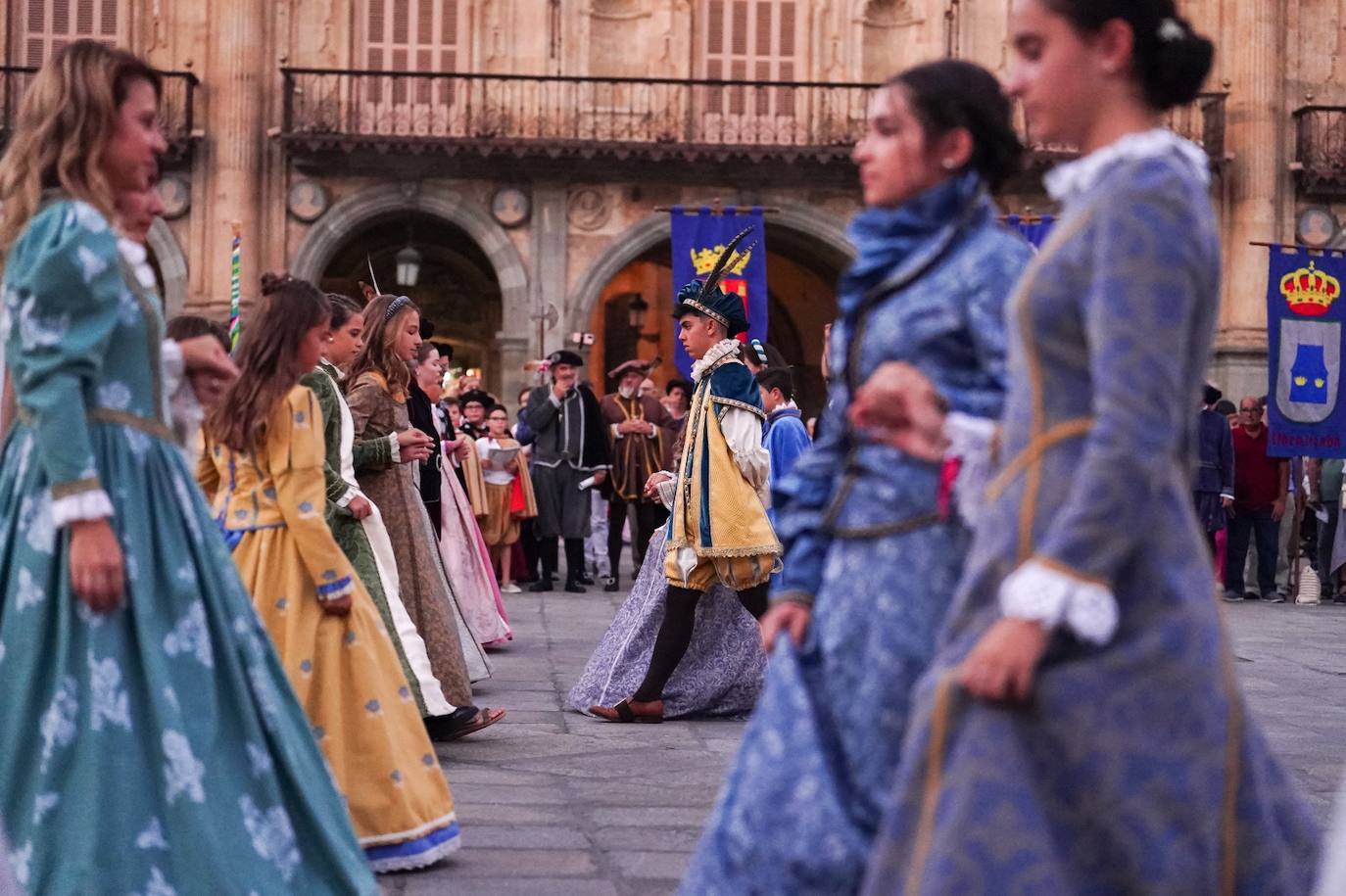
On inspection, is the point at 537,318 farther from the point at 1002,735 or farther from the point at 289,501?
the point at 1002,735

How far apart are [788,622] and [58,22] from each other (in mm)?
23415

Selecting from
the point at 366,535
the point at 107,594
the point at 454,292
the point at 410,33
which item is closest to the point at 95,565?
the point at 107,594

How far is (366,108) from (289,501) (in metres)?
19.5

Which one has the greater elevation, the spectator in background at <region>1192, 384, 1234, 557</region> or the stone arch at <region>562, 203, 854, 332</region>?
the stone arch at <region>562, 203, 854, 332</region>

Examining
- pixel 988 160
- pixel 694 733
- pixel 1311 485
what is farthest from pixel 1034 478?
pixel 1311 485

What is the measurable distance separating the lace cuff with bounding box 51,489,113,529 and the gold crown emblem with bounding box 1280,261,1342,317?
14768mm

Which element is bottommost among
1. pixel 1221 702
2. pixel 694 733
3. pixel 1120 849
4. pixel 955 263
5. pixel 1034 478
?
pixel 694 733

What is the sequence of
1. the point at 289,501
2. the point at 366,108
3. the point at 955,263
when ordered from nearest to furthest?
the point at 955,263 < the point at 289,501 < the point at 366,108

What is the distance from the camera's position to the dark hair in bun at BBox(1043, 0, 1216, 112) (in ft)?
8.89

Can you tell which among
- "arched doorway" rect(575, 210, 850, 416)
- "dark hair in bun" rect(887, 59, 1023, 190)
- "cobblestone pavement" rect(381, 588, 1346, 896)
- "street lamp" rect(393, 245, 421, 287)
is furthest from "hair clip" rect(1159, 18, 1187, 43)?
"arched doorway" rect(575, 210, 850, 416)

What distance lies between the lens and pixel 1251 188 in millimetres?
24250

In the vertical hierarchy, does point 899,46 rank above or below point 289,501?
above

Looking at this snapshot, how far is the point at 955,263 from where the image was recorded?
308 centimetres

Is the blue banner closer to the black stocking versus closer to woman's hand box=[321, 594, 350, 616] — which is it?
the black stocking
